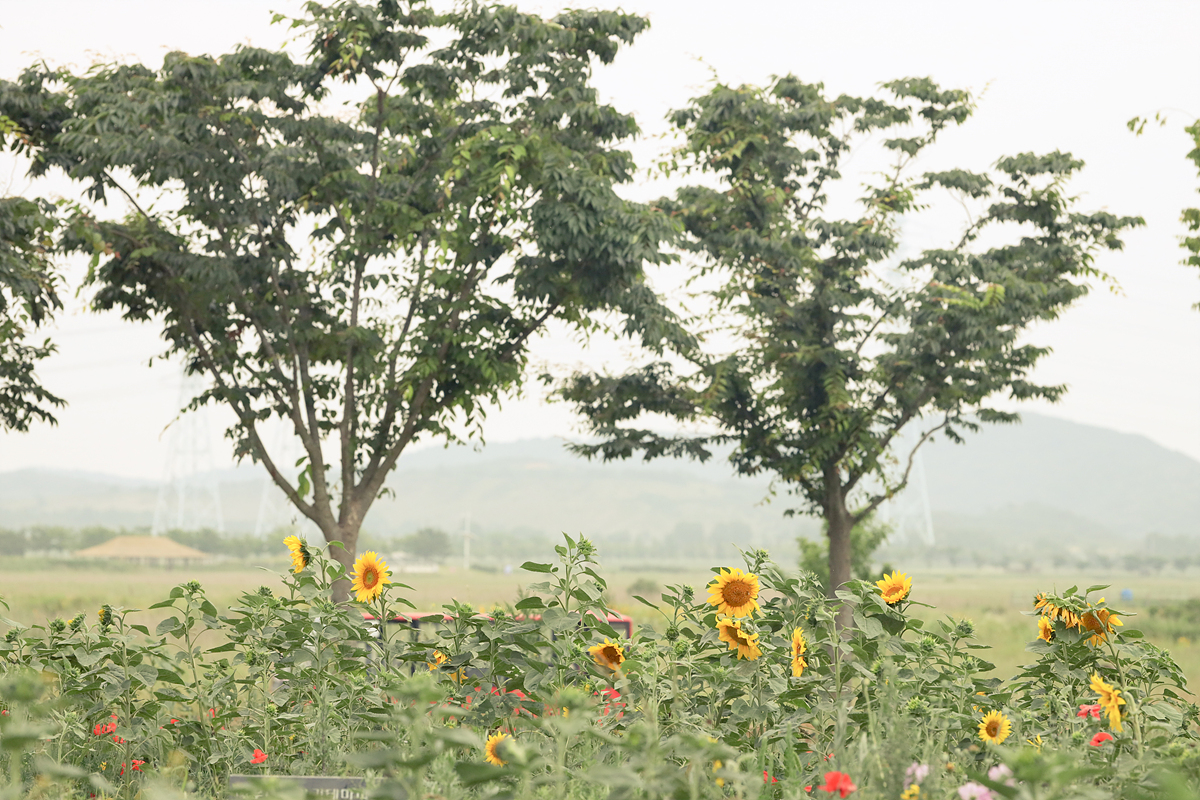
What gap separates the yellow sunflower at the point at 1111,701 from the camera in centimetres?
330

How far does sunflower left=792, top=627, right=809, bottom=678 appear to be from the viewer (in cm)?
388

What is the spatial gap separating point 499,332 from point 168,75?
4.89 meters

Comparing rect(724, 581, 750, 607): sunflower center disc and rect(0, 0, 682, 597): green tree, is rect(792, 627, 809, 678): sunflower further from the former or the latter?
rect(0, 0, 682, 597): green tree

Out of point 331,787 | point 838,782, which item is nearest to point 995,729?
point 838,782

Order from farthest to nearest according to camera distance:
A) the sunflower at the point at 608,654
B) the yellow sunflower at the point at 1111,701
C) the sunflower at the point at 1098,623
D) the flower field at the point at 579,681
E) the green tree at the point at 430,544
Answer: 1. the green tree at the point at 430,544
2. the sunflower at the point at 1098,623
3. the sunflower at the point at 608,654
4. the flower field at the point at 579,681
5. the yellow sunflower at the point at 1111,701

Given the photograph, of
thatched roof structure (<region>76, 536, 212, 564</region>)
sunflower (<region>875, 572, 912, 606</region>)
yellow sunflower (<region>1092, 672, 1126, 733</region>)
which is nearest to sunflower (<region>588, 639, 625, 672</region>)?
sunflower (<region>875, 572, 912, 606</region>)

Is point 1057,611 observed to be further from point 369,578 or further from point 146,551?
point 146,551

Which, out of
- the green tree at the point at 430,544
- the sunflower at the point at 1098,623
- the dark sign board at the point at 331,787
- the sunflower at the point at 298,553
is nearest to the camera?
the dark sign board at the point at 331,787

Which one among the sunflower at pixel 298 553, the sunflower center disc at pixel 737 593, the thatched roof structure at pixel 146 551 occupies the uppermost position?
the sunflower at pixel 298 553

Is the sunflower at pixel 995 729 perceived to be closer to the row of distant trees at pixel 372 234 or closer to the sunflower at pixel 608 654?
the sunflower at pixel 608 654

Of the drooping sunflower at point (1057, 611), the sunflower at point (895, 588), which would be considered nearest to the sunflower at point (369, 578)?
the sunflower at point (895, 588)

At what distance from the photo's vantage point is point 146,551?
14025 centimetres

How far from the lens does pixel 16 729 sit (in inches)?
84.1

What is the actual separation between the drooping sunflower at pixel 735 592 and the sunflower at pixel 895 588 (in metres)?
0.54
